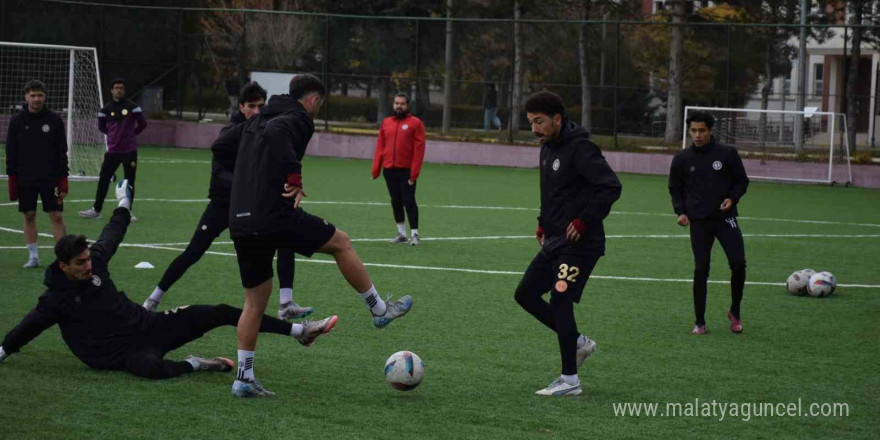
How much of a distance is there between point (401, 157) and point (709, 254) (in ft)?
21.9

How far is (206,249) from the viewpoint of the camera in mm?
10305

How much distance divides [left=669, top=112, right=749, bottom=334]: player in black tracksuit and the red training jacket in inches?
245

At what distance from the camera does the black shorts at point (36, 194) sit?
12.6 meters

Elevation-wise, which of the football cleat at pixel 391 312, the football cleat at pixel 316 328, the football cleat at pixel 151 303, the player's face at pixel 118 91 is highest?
the player's face at pixel 118 91

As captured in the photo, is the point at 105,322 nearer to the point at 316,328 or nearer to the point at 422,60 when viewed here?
the point at 316,328

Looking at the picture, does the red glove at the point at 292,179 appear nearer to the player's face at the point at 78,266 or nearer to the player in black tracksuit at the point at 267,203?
the player in black tracksuit at the point at 267,203

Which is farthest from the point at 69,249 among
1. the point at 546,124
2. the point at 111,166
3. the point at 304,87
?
the point at 111,166

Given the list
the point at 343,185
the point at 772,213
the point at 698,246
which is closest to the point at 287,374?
the point at 698,246

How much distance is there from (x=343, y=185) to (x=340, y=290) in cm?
1328

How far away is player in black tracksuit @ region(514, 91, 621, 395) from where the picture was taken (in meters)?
7.43

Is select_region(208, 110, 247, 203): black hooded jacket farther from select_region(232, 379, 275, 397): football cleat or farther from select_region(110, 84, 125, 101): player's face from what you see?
select_region(110, 84, 125, 101): player's face

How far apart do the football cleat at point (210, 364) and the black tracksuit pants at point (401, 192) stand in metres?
7.76

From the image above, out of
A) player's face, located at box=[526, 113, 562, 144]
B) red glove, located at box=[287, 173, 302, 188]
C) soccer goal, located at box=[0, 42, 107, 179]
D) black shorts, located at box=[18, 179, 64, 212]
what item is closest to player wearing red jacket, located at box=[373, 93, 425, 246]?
black shorts, located at box=[18, 179, 64, 212]

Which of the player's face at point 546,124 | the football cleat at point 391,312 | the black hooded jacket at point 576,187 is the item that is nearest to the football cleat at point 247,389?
the football cleat at point 391,312
